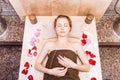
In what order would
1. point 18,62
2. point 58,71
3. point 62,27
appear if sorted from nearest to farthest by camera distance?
point 58,71 < point 62,27 < point 18,62

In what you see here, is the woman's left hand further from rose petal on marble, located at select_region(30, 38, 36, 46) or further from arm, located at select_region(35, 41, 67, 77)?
rose petal on marble, located at select_region(30, 38, 36, 46)

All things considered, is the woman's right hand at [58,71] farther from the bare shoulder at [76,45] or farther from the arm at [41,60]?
the bare shoulder at [76,45]

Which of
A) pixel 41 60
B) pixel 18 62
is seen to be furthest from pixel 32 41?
pixel 18 62

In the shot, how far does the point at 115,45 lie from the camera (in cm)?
149

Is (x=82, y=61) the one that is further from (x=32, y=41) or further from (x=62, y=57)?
(x=32, y=41)

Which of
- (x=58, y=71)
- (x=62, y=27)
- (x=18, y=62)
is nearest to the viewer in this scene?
(x=58, y=71)

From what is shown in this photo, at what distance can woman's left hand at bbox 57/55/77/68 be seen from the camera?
104 centimetres

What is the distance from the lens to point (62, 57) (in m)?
1.06

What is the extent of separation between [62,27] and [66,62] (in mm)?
192

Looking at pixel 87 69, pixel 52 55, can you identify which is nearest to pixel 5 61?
pixel 52 55

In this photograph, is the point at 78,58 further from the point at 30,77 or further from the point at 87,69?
the point at 30,77

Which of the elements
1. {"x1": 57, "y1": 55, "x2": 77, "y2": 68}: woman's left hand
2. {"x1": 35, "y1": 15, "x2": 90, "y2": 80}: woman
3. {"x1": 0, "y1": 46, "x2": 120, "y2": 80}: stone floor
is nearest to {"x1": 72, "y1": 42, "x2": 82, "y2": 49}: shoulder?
{"x1": 35, "y1": 15, "x2": 90, "y2": 80}: woman

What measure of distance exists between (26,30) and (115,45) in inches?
24.0

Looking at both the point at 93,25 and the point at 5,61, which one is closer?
the point at 93,25
